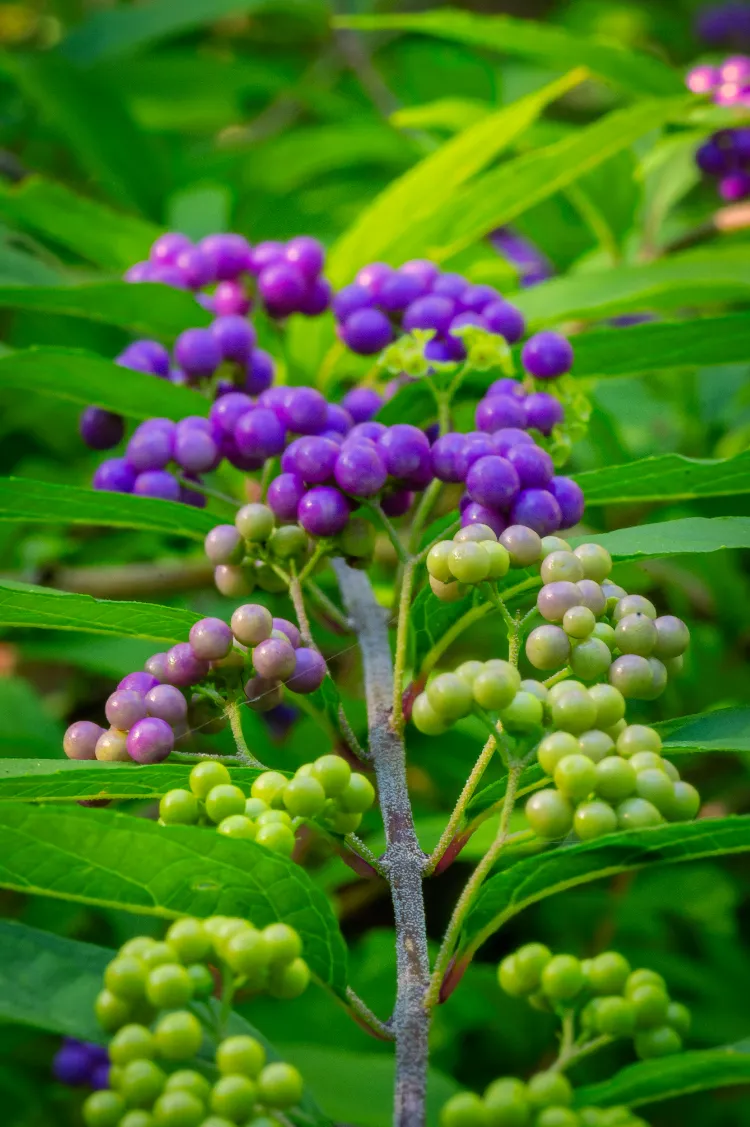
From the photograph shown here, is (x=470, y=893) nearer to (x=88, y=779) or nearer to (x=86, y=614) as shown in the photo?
(x=88, y=779)

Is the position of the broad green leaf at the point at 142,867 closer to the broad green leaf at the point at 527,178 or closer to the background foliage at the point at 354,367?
the background foliage at the point at 354,367


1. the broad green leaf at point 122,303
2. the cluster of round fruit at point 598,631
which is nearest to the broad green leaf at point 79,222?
the broad green leaf at point 122,303

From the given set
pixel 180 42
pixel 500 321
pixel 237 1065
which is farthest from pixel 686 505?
pixel 180 42

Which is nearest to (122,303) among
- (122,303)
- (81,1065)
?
(122,303)

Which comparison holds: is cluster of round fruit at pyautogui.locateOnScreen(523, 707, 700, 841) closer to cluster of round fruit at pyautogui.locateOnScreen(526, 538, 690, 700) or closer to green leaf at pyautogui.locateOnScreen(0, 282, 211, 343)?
cluster of round fruit at pyautogui.locateOnScreen(526, 538, 690, 700)

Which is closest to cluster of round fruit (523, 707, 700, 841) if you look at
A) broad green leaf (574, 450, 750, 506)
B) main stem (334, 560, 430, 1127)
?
main stem (334, 560, 430, 1127)

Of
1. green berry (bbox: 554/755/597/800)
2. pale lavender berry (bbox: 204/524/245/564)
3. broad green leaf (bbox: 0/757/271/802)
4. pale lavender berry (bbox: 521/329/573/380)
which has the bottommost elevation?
green berry (bbox: 554/755/597/800)
